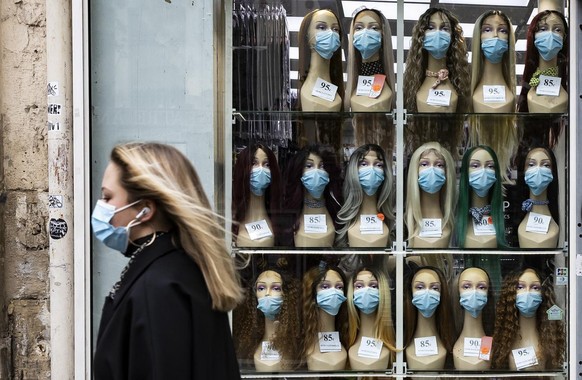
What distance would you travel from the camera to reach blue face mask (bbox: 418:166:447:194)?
12.4 ft

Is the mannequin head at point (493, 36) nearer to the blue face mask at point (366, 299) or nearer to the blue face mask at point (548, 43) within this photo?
the blue face mask at point (548, 43)

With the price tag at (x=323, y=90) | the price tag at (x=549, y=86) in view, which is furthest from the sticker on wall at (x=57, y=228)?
the price tag at (x=549, y=86)

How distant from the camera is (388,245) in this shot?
3867 millimetres

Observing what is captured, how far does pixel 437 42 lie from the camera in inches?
149

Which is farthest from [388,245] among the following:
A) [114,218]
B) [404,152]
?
[114,218]

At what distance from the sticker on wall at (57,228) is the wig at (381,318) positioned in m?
1.49

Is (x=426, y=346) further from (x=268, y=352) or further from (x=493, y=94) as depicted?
(x=493, y=94)

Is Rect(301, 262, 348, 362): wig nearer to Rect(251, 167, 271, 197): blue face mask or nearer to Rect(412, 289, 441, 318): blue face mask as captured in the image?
Rect(412, 289, 441, 318): blue face mask

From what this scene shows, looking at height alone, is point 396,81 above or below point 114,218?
above

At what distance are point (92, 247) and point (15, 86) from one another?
0.95m

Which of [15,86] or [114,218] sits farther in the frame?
[15,86]

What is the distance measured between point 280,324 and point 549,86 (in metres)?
1.86

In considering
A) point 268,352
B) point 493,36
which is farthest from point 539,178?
point 268,352

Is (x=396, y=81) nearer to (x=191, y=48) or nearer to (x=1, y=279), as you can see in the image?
(x=191, y=48)
